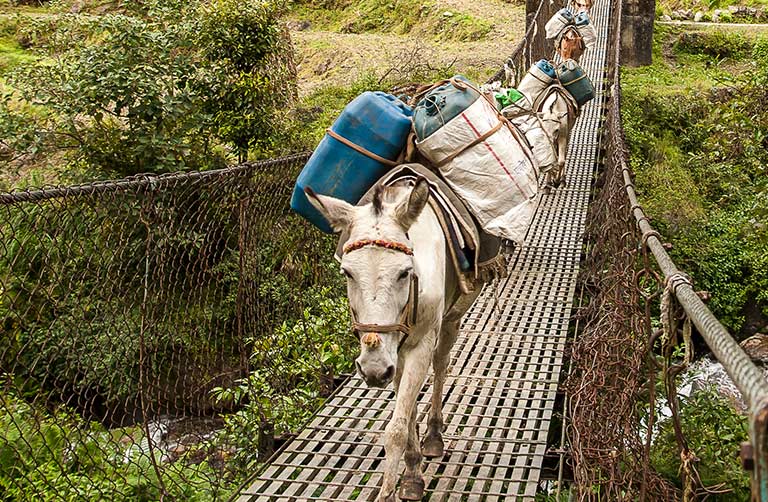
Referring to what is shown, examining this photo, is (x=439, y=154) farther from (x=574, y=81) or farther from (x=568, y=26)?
(x=568, y=26)

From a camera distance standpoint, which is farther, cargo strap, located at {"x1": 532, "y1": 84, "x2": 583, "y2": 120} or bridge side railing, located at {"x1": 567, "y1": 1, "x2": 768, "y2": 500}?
cargo strap, located at {"x1": 532, "y1": 84, "x2": 583, "y2": 120}

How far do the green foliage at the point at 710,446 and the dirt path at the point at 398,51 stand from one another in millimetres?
9051

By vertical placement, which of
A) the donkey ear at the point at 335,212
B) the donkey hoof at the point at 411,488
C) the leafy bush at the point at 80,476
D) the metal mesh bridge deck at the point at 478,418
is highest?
the donkey ear at the point at 335,212

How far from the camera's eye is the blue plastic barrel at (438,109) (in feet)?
10.8

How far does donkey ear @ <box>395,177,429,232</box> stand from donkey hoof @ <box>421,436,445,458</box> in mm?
1340

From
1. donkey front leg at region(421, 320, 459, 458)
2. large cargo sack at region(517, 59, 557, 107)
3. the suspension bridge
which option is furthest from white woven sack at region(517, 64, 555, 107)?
donkey front leg at region(421, 320, 459, 458)

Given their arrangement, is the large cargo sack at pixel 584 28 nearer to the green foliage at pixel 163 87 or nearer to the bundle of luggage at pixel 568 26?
the bundle of luggage at pixel 568 26

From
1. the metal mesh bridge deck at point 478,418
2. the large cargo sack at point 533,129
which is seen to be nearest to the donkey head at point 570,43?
the large cargo sack at point 533,129

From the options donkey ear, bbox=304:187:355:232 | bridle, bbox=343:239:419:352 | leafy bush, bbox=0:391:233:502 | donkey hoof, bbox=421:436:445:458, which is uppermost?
donkey ear, bbox=304:187:355:232

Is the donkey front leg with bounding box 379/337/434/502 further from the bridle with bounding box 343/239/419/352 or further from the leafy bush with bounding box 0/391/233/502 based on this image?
the leafy bush with bounding box 0/391/233/502

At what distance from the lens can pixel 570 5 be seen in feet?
48.8

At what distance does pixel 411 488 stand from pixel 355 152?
1.36m

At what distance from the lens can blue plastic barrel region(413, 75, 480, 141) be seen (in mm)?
3303

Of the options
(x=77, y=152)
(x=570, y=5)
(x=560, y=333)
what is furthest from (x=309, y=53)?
(x=560, y=333)
